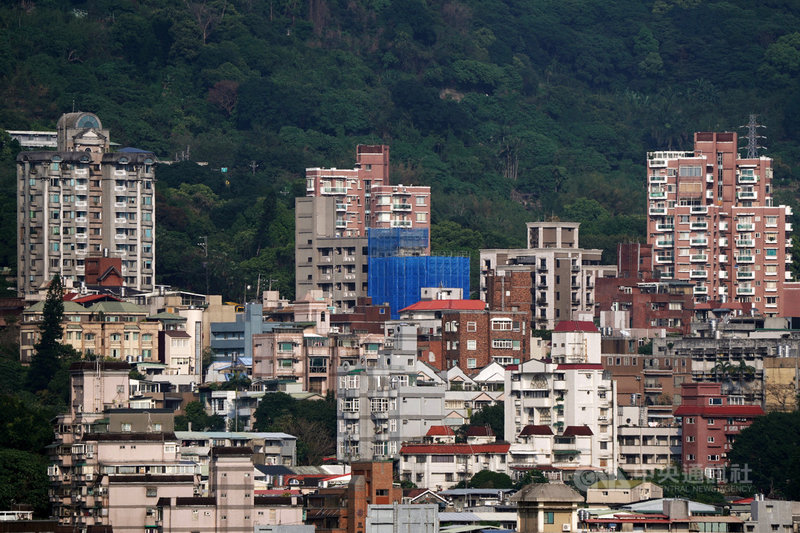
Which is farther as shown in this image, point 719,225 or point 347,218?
point 347,218

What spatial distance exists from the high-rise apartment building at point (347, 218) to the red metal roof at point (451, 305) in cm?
1131

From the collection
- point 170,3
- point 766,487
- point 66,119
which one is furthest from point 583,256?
point 170,3

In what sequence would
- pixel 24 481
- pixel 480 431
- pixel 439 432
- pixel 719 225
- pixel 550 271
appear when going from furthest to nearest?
pixel 719 225 < pixel 550 271 < pixel 480 431 < pixel 439 432 < pixel 24 481

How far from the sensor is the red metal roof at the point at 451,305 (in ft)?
456

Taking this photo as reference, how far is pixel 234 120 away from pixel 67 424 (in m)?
96.6

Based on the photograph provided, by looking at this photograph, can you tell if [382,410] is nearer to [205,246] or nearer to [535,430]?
[535,430]

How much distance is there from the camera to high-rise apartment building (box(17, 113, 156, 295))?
479 ft

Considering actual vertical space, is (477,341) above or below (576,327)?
below

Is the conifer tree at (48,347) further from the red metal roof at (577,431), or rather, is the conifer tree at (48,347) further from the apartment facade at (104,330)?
the red metal roof at (577,431)

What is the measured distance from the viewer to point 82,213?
482 ft

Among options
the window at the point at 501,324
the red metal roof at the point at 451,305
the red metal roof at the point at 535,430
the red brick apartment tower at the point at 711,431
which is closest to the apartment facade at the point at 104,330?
the red metal roof at the point at 451,305

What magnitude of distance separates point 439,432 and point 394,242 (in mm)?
36557

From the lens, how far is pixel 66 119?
153000mm

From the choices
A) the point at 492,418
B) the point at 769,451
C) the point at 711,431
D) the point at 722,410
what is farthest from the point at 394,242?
the point at 769,451
